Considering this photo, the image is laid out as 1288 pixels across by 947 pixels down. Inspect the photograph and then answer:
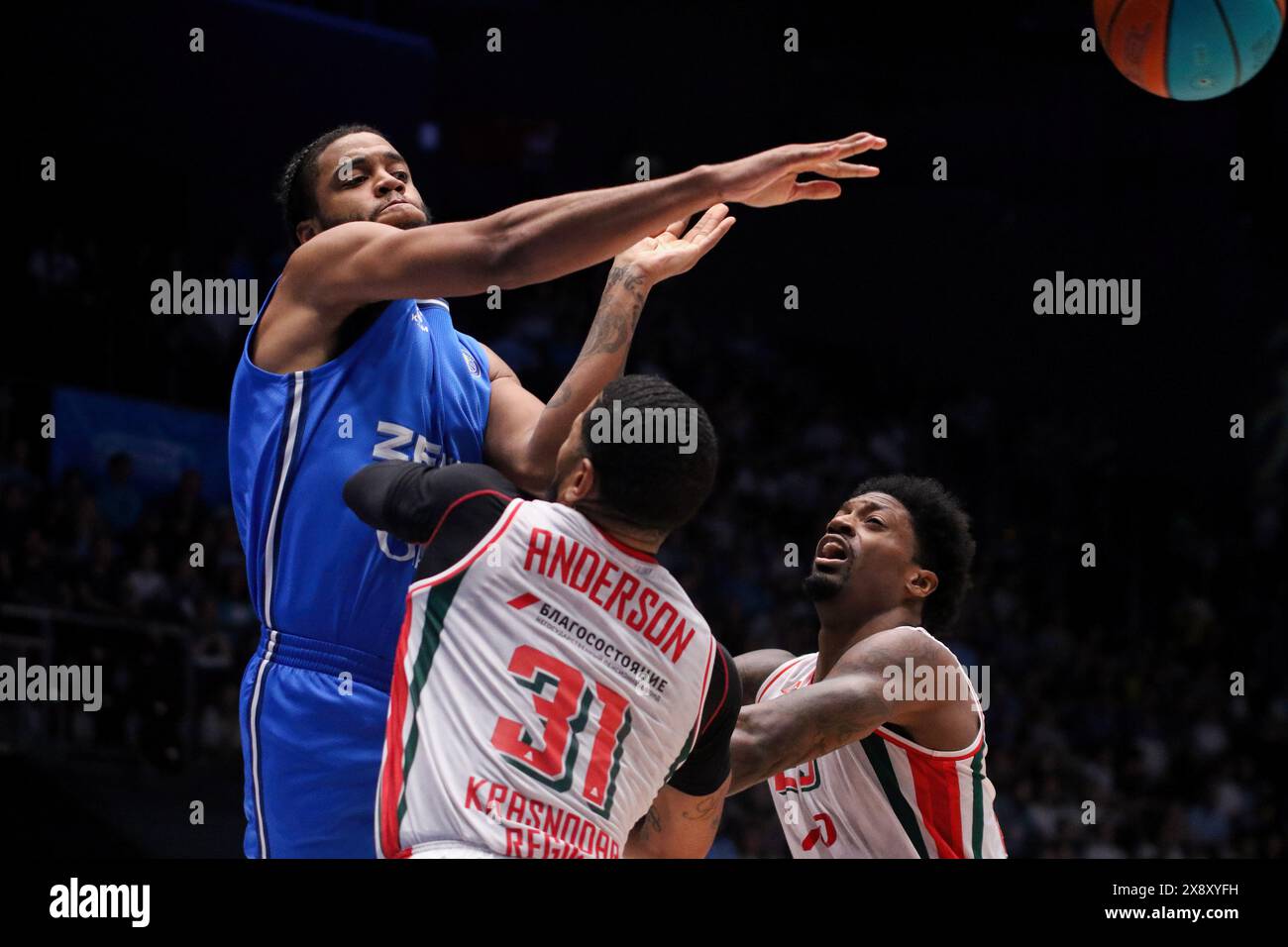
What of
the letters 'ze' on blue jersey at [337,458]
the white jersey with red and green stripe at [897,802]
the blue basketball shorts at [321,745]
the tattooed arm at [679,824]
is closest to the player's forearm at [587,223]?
the letters 'ze' on blue jersey at [337,458]

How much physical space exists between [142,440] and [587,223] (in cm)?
743

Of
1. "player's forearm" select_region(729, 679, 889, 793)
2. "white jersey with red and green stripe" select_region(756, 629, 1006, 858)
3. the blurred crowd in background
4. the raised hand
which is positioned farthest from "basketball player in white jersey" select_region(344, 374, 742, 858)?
the blurred crowd in background

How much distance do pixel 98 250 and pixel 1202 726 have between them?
8.82 meters

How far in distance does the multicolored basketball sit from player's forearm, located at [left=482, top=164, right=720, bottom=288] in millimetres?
3519

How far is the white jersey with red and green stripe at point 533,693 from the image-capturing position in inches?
118

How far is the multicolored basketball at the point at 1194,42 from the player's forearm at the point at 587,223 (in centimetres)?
352

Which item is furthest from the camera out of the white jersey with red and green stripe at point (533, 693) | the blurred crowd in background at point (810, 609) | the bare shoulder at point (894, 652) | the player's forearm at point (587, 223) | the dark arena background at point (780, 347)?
A: the dark arena background at point (780, 347)

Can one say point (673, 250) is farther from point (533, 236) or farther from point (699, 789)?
point (699, 789)

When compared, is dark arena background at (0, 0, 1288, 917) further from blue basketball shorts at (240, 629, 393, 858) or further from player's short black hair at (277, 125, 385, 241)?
blue basketball shorts at (240, 629, 393, 858)

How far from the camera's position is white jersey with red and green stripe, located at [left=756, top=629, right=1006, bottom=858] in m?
4.42

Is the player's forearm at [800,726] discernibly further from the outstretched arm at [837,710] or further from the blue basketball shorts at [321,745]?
the blue basketball shorts at [321,745]

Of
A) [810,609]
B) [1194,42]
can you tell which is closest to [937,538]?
[1194,42]

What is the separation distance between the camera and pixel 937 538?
4883 millimetres
